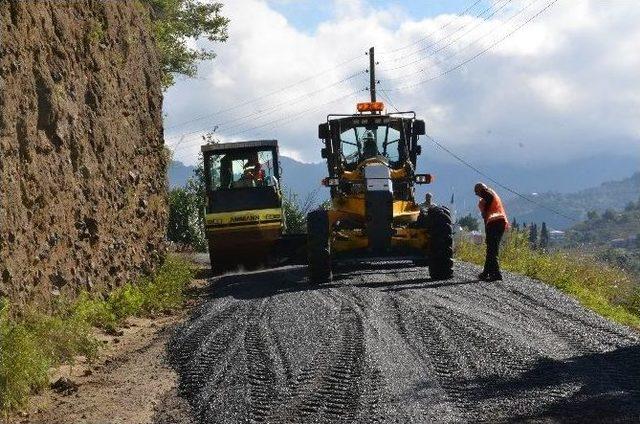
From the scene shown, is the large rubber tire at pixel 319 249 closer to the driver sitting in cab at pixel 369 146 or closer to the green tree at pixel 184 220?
the driver sitting in cab at pixel 369 146

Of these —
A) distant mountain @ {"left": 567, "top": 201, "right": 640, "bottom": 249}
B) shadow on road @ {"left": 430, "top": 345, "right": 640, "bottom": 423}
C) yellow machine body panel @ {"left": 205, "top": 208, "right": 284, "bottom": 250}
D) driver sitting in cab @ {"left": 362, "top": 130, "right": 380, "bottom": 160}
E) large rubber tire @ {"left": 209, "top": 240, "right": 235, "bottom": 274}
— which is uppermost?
driver sitting in cab @ {"left": 362, "top": 130, "right": 380, "bottom": 160}

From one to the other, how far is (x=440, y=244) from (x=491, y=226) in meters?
1.09

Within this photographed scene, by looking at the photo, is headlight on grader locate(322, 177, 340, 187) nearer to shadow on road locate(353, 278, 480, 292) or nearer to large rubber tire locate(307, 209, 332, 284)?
large rubber tire locate(307, 209, 332, 284)

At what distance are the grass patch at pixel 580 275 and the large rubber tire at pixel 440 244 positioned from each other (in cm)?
203

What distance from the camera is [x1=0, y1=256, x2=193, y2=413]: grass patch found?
772cm

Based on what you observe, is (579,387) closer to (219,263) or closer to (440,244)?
(440,244)

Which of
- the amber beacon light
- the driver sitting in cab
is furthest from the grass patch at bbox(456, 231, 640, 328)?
the amber beacon light

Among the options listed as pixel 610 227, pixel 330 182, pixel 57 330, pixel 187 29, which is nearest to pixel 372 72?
pixel 187 29

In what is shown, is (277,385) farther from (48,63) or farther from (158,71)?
(158,71)

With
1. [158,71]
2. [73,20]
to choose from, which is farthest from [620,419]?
[158,71]

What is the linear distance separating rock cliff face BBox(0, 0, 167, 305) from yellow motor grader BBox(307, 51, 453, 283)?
10.5 feet

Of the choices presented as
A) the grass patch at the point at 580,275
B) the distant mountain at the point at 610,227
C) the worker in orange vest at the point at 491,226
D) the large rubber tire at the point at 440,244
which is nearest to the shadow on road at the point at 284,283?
the large rubber tire at the point at 440,244

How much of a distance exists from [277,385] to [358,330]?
246 centimetres

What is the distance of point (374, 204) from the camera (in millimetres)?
15336
